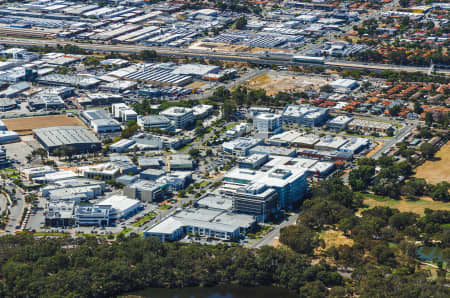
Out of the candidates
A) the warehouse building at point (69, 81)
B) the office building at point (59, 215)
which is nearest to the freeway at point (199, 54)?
the warehouse building at point (69, 81)

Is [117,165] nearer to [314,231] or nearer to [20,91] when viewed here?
[314,231]

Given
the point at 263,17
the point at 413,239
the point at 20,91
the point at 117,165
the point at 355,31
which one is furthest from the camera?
the point at 263,17

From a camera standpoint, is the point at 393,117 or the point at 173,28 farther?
the point at 173,28

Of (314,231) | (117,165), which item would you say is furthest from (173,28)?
(314,231)

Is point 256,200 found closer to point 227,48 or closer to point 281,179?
point 281,179

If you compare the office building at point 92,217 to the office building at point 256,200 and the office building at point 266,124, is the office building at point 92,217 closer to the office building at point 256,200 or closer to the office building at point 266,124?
the office building at point 256,200
